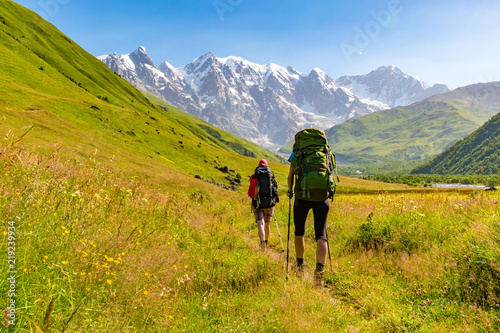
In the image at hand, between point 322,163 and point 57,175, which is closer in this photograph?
point 57,175

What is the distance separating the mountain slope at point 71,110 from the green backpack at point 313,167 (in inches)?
233

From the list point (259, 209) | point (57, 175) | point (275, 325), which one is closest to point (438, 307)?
point (275, 325)

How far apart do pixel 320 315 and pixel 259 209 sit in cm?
601

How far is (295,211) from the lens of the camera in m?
6.60

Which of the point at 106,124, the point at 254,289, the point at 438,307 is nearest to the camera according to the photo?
the point at 438,307

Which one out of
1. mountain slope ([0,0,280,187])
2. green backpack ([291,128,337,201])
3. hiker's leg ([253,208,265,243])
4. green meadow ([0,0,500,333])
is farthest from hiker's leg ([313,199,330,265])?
mountain slope ([0,0,280,187])

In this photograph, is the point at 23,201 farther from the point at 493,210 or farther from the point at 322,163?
the point at 493,210

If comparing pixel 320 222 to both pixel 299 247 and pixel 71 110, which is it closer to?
pixel 299 247

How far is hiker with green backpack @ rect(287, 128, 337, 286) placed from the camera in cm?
599

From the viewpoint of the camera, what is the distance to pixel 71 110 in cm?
5762

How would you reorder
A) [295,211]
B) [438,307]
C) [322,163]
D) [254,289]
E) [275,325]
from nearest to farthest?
[275,325] < [438,307] < [254,289] < [322,163] < [295,211]

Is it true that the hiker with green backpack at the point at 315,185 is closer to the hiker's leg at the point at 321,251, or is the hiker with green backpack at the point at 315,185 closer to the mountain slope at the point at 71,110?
the hiker's leg at the point at 321,251

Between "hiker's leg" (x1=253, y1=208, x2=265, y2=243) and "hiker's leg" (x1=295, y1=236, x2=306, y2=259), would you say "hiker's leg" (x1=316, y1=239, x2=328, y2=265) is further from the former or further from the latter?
"hiker's leg" (x1=253, y1=208, x2=265, y2=243)

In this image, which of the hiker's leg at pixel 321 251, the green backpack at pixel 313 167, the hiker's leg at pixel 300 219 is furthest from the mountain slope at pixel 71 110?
the hiker's leg at pixel 321 251
